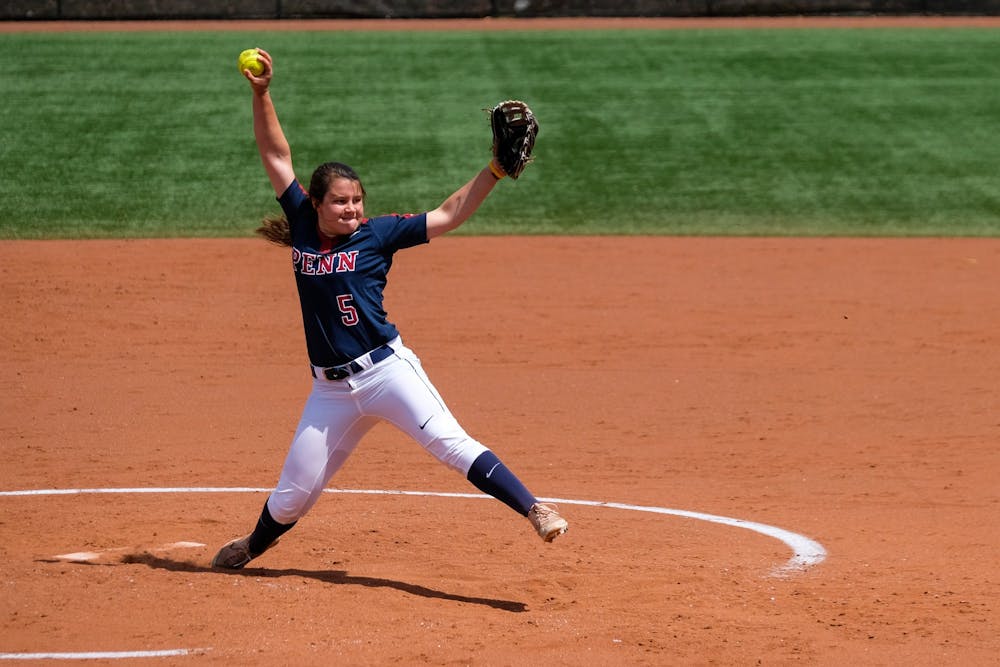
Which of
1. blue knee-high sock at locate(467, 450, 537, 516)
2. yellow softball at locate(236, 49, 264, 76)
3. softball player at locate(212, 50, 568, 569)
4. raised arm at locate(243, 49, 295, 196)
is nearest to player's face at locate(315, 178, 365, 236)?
softball player at locate(212, 50, 568, 569)

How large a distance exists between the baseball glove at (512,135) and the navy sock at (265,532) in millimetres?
1749

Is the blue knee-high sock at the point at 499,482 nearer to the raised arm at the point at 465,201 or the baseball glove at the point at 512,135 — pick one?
the raised arm at the point at 465,201

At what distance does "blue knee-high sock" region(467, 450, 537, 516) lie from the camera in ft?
18.3

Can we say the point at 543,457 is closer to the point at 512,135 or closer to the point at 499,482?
the point at 499,482

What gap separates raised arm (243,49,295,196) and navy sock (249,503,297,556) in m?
1.38

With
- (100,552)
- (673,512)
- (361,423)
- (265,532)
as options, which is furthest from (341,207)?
(673,512)

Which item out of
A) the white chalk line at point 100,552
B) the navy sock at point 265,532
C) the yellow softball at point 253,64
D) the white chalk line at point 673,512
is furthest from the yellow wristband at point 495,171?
the white chalk line at point 100,552

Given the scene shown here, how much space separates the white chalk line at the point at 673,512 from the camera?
20.7 ft

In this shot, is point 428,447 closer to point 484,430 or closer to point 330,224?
point 330,224

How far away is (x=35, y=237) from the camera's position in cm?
1463

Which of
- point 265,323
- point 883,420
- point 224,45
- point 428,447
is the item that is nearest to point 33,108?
point 224,45

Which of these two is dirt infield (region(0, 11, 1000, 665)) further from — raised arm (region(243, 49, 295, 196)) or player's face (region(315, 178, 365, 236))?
raised arm (region(243, 49, 295, 196))

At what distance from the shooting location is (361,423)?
18.9 ft

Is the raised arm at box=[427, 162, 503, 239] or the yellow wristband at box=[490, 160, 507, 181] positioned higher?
the yellow wristband at box=[490, 160, 507, 181]
